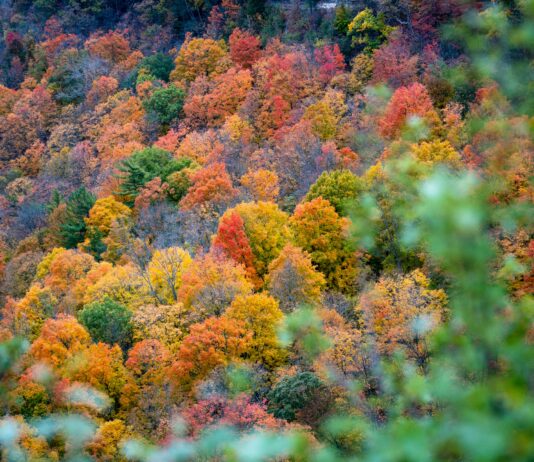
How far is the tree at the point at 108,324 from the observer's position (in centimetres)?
2928

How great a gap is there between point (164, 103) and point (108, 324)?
38579mm

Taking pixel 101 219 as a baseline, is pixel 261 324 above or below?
above

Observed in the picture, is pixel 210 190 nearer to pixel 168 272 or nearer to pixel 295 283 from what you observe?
pixel 168 272

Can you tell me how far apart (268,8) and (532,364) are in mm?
68391

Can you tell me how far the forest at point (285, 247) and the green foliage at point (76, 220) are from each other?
0.88ft

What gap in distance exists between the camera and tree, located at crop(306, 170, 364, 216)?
107 ft

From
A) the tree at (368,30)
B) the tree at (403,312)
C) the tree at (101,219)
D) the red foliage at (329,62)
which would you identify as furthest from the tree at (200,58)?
the tree at (403,312)

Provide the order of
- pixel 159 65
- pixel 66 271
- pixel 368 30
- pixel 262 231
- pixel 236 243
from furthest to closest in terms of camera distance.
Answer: pixel 159 65 → pixel 368 30 → pixel 66 271 → pixel 262 231 → pixel 236 243

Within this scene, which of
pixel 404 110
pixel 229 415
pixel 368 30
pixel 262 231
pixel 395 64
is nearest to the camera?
pixel 229 415

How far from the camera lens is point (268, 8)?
6725cm

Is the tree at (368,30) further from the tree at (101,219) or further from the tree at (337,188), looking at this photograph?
the tree at (101,219)

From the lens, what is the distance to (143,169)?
48000 millimetres

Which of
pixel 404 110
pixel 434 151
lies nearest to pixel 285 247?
pixel 434 151

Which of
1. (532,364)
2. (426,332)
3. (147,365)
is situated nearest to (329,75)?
(147,365)
